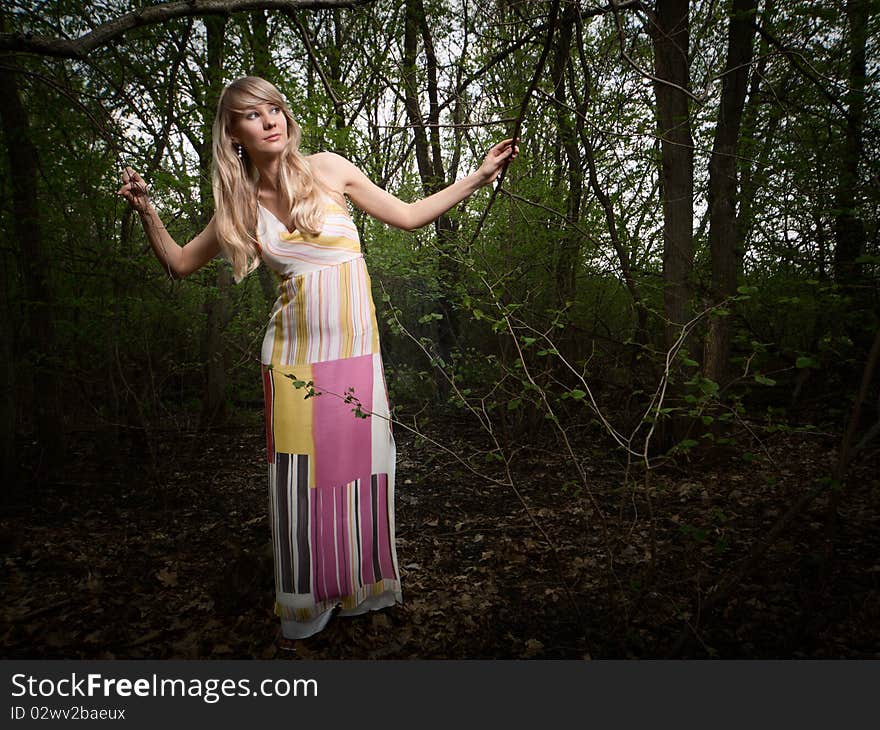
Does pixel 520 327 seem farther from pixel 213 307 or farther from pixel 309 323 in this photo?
pixel 213 307

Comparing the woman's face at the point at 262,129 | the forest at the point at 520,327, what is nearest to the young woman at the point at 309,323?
the woman's face at the point at 262,129

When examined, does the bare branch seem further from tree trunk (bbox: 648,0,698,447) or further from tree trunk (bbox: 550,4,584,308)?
tree trunk (bbox: 550,4,584,308)

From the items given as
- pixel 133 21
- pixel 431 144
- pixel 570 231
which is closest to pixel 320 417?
pixel 133 21

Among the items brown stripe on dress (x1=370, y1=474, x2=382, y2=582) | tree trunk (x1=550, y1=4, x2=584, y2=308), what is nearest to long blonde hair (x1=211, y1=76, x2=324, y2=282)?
brown stripe on dress (x1=370, y1=474, x2=382, y2=582)

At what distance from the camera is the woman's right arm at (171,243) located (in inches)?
80.6

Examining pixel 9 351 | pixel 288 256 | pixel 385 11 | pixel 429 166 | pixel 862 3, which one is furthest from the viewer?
pixel 429 166

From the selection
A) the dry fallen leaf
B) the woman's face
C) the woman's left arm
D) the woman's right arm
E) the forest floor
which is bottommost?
the dry fallen leaf

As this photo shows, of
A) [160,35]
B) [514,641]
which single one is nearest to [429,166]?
[160,35]

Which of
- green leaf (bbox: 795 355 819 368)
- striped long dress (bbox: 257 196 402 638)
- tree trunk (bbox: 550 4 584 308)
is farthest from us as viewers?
tree trunk (bbox: 550 4 584 308)

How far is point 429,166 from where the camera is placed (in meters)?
6.38

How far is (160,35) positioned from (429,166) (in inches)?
127

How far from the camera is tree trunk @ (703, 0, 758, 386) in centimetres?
366

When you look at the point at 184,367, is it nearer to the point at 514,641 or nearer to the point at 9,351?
Answer: the point at 9,351

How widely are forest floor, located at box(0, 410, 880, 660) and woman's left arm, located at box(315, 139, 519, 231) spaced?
1.01 m
